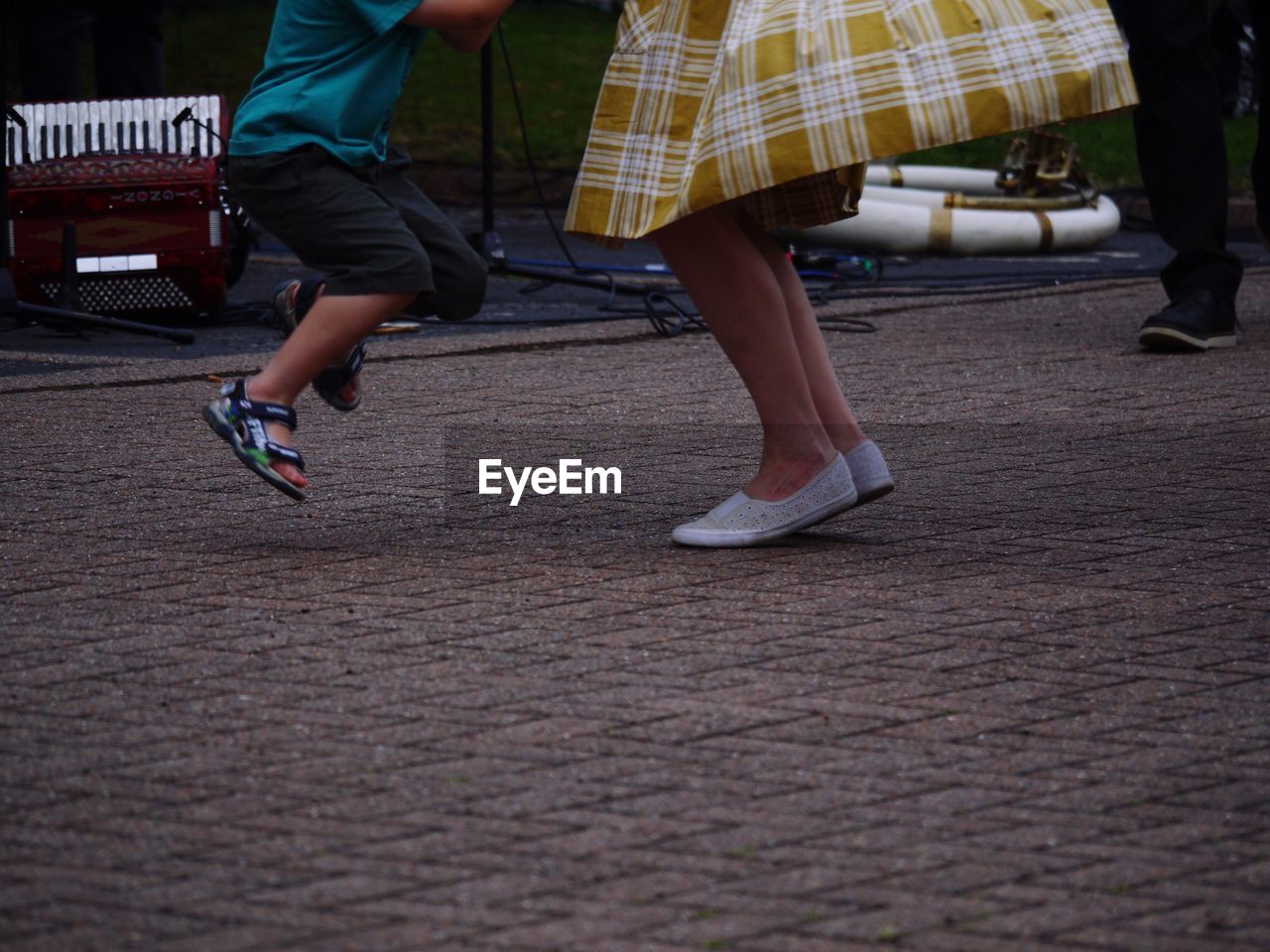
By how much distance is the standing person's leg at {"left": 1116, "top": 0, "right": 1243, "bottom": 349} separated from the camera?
636cm

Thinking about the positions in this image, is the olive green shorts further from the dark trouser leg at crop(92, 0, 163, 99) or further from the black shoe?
the dark trouser leg at crop(92, 0, 163, 99)

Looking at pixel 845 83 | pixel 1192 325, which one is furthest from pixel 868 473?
pixel 1192 325

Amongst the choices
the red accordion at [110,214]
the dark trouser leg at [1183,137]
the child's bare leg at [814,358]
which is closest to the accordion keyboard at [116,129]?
the red accordion at [110,214]

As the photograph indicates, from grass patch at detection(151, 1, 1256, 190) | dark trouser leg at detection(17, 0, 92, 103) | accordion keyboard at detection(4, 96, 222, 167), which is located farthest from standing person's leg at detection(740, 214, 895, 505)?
grass patch at detection(151, 1, 1256, 190)

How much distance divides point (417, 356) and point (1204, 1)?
281cm

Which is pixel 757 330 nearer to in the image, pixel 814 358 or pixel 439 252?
pixel 814 358

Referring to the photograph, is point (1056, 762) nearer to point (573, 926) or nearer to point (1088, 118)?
point (573, 926)

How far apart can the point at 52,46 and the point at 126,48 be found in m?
0.32

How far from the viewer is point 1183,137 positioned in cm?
641

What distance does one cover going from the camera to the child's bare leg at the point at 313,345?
12.7ft

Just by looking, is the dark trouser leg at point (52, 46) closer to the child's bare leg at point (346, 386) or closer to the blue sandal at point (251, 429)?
the child's bare leg at point (346, 386)

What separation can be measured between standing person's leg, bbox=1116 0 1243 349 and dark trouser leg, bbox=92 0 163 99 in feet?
13.4

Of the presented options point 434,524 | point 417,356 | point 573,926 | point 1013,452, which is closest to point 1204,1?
point 1013,452

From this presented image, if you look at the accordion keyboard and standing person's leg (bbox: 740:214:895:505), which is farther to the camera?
the accordion keyboard
